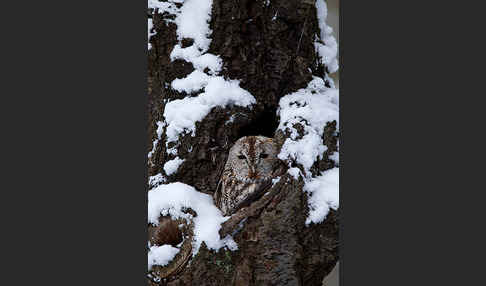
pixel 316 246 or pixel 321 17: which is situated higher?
pixel 321 17

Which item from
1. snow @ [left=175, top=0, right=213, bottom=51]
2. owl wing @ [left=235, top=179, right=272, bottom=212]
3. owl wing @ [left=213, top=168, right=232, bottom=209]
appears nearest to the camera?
owl wing @ [left=235, top=179, right=272, bottom=212]

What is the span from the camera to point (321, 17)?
3359 mm

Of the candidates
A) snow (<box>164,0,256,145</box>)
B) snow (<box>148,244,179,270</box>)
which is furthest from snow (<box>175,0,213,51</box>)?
snow (<box>148,244,179,270</box>)

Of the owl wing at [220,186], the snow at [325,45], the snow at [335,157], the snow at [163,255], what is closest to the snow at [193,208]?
the owl wing at [220,186]

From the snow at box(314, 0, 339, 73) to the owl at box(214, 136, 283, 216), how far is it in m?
0.74

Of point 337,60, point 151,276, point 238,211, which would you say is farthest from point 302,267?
point 337,60

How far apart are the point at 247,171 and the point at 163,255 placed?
751mm

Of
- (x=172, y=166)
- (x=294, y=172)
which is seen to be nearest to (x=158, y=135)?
(x=172, y=166)

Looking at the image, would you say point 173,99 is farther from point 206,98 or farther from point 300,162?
point 300,162

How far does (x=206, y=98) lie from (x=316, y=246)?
1200 mm

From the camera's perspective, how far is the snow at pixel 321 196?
2.81 meters

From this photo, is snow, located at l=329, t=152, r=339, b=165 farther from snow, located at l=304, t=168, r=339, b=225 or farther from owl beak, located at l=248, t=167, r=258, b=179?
owl beak, located at l=248, t=167, r=258, b=179

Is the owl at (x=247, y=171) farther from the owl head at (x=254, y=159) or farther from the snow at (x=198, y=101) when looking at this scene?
the snow at (x=198, y=101)

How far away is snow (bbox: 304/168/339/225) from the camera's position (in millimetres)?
2809
